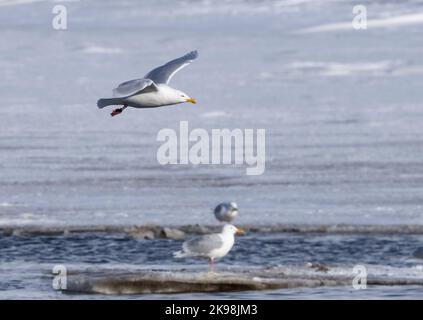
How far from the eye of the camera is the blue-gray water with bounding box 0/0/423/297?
18.9 m

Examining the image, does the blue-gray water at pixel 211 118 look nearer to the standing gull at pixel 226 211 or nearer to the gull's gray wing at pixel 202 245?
the standing gull at pixel 226 211

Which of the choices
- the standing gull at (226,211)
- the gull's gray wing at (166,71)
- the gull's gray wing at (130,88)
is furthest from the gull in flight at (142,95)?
the standing gull at (226,211)

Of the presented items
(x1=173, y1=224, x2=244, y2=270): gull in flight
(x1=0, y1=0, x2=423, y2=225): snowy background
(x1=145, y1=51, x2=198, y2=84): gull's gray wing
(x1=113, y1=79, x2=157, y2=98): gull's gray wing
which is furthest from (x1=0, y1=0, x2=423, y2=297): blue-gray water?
(x1=113, y1=79, x2=157, y2=98): gull's gray wing

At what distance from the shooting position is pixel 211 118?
2923cm

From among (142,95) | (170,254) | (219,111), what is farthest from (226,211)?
(219,111)

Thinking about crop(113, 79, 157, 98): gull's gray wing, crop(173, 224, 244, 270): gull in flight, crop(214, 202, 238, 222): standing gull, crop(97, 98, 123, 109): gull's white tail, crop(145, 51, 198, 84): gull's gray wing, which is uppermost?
crop(145, 51, 198, 84): gull's gray wing

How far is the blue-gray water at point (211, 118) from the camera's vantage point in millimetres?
18875

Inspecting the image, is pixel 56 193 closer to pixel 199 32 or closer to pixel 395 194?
pixel 395 194

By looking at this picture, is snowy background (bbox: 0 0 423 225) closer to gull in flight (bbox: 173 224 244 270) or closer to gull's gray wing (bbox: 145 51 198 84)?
gull in flight (bbox: 173 224 244 270)

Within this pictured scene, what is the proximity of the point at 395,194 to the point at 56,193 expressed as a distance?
15.9ft

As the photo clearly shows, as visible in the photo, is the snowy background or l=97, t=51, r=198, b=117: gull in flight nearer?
l=97, t=51, r=198, b=117: gull in flight

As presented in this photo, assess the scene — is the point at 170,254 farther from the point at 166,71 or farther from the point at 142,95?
the point at 142,95

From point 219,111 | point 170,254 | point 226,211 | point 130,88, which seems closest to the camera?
point 130,88

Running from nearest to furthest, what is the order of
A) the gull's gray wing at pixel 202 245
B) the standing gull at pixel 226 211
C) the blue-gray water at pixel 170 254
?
the gull's gray wing at pixel 202 245
the blue-gray water at pixel 170 254
the standing gull at pixel 226 211
